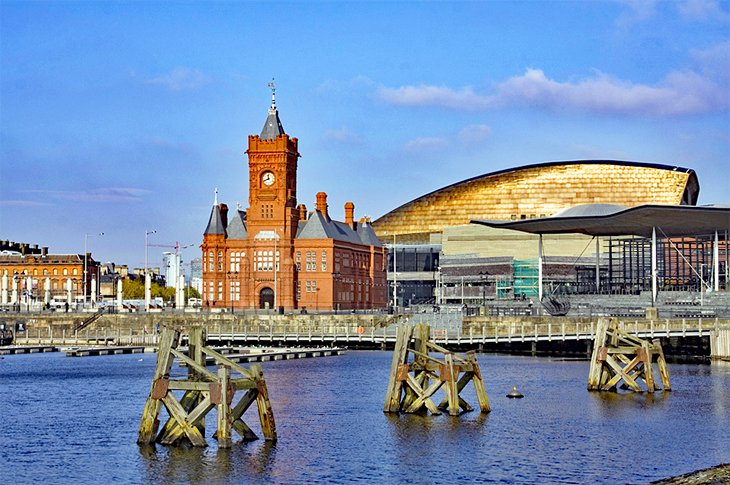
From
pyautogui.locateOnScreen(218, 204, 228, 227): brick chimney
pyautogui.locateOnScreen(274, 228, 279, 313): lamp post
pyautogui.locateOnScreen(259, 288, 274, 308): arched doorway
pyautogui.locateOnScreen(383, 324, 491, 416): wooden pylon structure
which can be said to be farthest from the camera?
pyautogui.locateOnScreen(218, 204, 228, 227): brick chimney

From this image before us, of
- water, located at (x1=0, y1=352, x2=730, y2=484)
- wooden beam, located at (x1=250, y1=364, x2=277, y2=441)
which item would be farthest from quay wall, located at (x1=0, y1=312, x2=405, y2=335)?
wooden beam, located at (x1=250, y1=364, x2=277, y2=441)

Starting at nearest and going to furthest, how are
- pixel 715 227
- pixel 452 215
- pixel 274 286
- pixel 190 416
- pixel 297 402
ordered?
pixel 190 416 < pixel 297 402 < pixel 715 227 < pixel 274 286 < pixel 452 215

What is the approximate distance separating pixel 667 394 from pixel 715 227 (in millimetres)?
53255

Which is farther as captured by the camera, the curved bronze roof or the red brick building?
the curved bronze roof

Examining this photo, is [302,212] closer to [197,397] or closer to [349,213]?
[349,213]

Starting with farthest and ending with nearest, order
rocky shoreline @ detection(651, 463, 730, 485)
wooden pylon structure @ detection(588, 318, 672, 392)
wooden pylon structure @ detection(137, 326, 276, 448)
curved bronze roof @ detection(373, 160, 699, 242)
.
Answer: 1. curved bronze roof @ detection(373, 160, 699, 242)
2. wooden pylon structure @ detection(588, 318, 672, 392)
3. wooden pylon structure @ detection(137, 326, 276, 448)
4. rocky shoreline @ detection(651, 463, 730, 485)

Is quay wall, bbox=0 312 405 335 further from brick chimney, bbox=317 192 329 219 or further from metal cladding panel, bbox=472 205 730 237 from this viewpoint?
brick chimney, bbox=317 192 329 219

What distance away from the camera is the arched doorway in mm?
134625

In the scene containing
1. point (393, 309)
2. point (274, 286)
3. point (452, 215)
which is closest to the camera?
point (393, 309)

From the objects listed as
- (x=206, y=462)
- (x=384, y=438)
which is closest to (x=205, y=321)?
(x=384, y=438)

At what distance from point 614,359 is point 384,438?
21.1m

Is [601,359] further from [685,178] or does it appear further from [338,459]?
[685,178]

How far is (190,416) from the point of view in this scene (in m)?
38.8

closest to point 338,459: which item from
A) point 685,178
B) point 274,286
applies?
point 274,286
